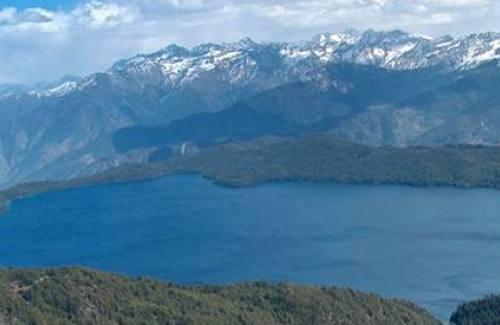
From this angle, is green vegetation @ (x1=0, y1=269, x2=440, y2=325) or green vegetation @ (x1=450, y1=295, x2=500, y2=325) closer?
green vegetation @ (x1=0, y1=269, x2=440, y2=325)

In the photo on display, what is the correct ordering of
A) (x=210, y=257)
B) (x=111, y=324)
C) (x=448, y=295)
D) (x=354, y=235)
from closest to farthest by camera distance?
(x=111, y=324) → (x=448, y=295) → (x=210, y=257) → (x=354, y=235)

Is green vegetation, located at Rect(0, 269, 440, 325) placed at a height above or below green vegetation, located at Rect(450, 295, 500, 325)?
above

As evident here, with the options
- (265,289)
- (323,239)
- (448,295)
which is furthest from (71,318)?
(323,239)

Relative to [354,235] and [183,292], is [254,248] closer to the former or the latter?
[354,235]

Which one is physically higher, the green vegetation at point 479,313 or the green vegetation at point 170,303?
the green vegetation at point 170,303
